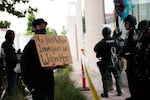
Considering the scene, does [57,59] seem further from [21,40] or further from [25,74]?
[21,40]

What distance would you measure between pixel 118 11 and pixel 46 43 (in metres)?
3.87

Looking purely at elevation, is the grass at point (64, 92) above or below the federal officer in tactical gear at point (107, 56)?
below

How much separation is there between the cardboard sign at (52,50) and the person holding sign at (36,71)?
63 millimetres

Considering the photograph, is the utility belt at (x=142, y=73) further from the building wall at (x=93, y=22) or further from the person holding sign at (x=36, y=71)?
the building wall at (x=93, y=22)

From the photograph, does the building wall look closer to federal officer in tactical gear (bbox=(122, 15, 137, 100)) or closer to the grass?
the grass

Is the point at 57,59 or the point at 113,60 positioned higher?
the point at 57,59

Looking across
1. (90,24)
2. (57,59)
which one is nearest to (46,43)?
(57,59)

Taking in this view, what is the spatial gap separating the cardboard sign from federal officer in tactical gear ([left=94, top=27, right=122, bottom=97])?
343 cm

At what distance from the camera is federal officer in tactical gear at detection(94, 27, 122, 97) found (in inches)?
399

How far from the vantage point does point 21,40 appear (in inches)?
1663

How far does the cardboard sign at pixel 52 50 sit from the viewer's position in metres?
6.05

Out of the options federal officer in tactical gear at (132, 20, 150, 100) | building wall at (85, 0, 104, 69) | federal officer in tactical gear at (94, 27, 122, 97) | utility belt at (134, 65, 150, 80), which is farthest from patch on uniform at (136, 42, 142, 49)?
building wall at (85, 0, 104, 69)

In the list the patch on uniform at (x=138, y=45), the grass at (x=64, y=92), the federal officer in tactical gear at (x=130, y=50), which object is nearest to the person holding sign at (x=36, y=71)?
the patch on uniform at (x=138, y=45)

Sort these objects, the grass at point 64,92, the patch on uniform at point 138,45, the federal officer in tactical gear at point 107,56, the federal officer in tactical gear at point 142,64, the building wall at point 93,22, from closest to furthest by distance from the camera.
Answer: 1. the federal officer in tactical gear at point 142,64
2. the patch on uniform at point 138,45
3. the grass at point 64,92
4. the federal officer in tactical gear at point 107,56
5. the building wall at point 93,22
